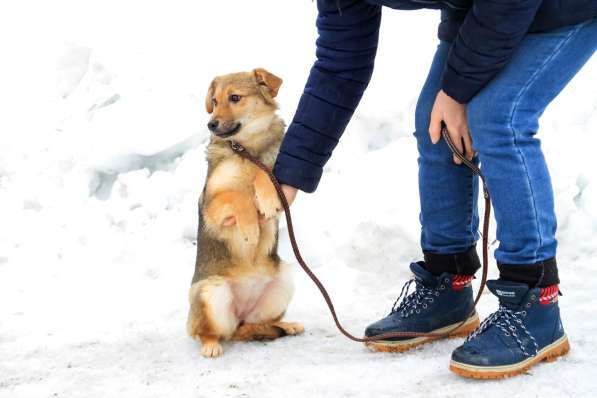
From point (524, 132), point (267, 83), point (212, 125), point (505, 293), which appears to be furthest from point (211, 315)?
point (524, 132)

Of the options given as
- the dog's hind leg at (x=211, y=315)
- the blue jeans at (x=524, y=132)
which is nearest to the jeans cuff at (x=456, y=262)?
the blue jeans at (x=524, y=132)

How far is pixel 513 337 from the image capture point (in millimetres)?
2059

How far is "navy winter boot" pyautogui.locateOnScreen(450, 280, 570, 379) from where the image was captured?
2.02 meters

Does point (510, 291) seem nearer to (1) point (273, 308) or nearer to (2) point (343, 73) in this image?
(2) point (343, 73)

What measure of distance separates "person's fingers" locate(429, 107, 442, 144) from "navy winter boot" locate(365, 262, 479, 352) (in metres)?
0.51

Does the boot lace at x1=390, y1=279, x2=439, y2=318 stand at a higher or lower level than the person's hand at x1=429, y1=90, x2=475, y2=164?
lower

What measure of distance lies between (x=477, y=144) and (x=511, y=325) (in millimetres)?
546

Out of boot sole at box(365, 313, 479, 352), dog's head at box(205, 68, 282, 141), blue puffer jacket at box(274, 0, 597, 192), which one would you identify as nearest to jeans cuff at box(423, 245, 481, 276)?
boot sole at box(365, 313, 479, 352)

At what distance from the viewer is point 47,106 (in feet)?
17.9

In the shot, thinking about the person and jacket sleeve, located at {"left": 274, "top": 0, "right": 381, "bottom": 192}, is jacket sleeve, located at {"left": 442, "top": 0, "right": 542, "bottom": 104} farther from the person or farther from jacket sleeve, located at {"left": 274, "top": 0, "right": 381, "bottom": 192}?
jacket sleeve, located at {"left": 274, "top": 0, "right": 381, "bottom": 192}

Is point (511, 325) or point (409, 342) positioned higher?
point (511, 325)

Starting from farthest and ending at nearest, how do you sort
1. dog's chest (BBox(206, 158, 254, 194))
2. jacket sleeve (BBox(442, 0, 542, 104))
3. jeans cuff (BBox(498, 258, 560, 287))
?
1. dog's chest (BBox(206, 158, 254, 194))
2. jeans cuff (BBox(498, 258, 560, 287))
3. jacket sleeve (BBox(442, 0, 542, 104))

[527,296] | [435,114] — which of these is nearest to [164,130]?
[435,114]

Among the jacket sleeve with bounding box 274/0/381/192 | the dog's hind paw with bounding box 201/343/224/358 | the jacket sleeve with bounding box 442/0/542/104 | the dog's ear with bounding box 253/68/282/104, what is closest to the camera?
the jacket sleeve with bounding box 442/0/542/104
